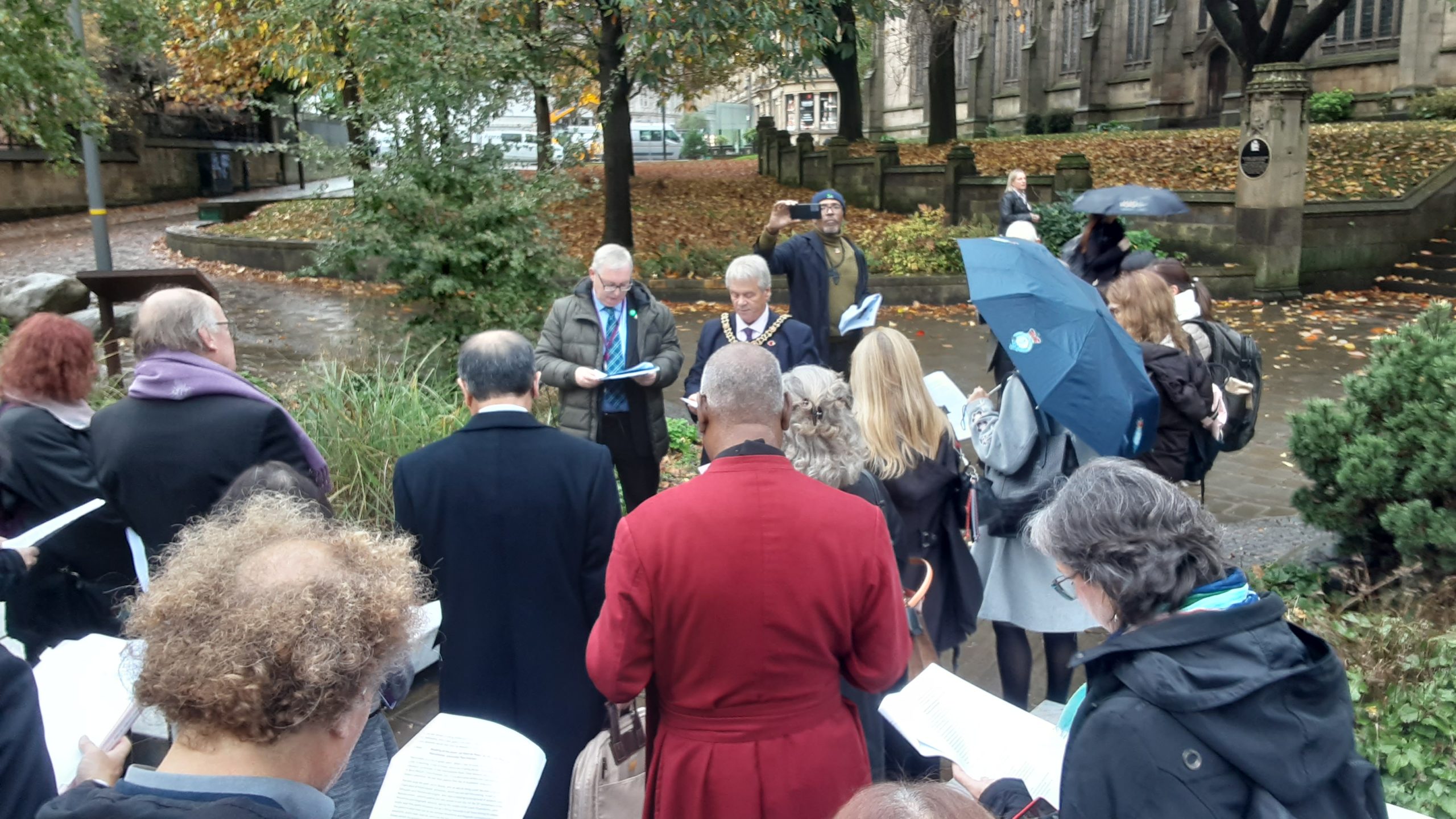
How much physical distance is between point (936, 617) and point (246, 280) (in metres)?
16.8

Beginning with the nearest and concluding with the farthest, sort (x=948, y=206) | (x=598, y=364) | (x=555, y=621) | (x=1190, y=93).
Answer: (x=555, y=621)
(x=598, y=364)
(x=948, y=206)
(x=1190, y=93)

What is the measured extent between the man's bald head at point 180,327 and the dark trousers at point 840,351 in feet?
14.1

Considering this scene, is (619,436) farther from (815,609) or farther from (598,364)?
(815,609)

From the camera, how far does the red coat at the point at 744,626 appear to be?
96.5 inches

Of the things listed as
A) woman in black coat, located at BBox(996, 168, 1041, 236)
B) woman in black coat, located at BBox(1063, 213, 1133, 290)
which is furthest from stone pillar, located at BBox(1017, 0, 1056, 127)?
woman in black coat, located at BBox(1063, 213, 1133, 290)

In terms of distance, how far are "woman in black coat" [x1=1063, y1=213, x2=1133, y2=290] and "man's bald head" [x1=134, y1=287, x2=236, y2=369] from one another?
5.85 m

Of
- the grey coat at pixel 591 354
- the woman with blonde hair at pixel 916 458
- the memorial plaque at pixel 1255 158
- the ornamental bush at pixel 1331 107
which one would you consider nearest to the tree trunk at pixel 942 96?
the ornamental bush at pixel 1331 107

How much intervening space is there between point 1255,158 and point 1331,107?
13796mm

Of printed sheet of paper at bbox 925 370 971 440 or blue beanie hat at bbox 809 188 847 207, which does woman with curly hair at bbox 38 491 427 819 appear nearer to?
printed sheet of paper at bbox 925 370 971 440

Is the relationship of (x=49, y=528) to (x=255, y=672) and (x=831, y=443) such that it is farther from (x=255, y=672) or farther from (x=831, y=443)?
(x=831, y=443)

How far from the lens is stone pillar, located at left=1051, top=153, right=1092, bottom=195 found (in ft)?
55.2

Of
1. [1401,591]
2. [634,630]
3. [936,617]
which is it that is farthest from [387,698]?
[1401,591]

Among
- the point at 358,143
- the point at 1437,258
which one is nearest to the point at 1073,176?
the point at 1437,258

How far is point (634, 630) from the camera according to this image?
8.14 feet
